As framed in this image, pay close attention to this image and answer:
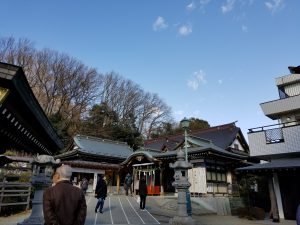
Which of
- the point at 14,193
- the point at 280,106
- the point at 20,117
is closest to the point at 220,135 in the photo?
the point at 280,106

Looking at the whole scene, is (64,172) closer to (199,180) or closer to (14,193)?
(14,193)

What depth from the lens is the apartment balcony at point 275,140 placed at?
56.1ft

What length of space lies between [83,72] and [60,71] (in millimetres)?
3646

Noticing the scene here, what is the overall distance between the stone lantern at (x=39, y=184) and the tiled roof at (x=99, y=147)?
2160 cm

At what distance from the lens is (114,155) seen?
1388 inches

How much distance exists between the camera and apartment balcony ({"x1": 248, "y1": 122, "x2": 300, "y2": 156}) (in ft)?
56.1

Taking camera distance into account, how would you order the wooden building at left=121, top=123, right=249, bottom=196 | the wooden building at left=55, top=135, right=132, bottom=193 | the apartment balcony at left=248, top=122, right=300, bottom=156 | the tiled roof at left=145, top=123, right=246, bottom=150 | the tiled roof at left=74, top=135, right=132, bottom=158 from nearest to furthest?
the apartment balcony at left=248, top=122, right=300, bottom=156 < the wooden building at left=121, top=123, right=249, bottom=196 < the tiled roof at left=145, top=123, right=246, bottom=150 < the wooden building at left=55, top=135, right=132, bottom=193 < the tiled roof at left=74, top=135, right=132, bottom=158

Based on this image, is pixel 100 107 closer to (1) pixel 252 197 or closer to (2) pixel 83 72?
(2) pixel 83 72

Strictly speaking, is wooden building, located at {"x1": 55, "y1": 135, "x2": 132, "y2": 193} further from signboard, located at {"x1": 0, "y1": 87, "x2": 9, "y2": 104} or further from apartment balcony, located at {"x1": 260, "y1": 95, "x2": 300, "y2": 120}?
signboard, located at {"x1": 0, "y1": 87, "x2": 9, "y2": 104}

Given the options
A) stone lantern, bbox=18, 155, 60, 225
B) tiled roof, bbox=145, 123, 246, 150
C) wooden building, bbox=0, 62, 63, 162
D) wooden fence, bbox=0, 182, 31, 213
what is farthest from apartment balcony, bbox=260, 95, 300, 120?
wooden fence, bbox=0, 182, 31, 213

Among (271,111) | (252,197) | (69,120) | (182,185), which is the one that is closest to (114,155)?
(69,120)

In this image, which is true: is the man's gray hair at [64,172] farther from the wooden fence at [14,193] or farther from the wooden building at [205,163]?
the wooden building at [205,163]

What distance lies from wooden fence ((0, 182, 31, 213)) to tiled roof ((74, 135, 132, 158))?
16.3 metres

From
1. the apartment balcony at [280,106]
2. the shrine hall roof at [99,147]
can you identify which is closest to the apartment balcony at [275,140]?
the apartment balcony at [280,106]
